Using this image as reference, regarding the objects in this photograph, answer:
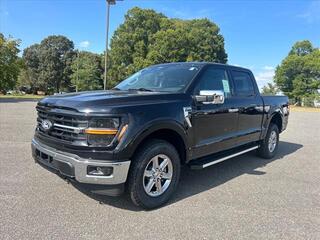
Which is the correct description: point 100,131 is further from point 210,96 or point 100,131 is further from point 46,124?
point 210,96

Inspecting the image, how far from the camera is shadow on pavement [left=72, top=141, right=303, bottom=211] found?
4.29 metres

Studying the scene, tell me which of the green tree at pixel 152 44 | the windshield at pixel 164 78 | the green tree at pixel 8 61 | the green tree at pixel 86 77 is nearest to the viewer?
the windshield at pixel 164 78

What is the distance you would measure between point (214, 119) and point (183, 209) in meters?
1.53

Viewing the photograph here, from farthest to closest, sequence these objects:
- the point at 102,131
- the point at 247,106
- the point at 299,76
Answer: the point at 299,76, the point at 247,106, the point at 102,131

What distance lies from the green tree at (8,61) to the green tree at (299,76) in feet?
140

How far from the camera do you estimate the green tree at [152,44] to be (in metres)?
43.3

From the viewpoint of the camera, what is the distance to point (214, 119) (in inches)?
191

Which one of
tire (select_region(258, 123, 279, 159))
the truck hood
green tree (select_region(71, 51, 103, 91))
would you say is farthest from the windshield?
green tree (select_region(71, 51, 103, 91))

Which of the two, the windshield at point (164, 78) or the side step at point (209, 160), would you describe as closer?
the side step at point (209, 160)

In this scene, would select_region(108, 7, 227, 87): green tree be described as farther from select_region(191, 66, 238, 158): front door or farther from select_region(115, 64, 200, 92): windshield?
select_region(191, 66, 238, 158): front door

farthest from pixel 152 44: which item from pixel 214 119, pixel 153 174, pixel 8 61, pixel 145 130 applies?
pixel 145 130

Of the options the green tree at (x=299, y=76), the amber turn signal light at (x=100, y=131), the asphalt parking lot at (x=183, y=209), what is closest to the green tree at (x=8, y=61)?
the asphalt parking lot at (x=183, y=209)

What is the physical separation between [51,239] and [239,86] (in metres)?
4.19

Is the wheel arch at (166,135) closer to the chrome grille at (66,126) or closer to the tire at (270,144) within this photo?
the chrome grille at (66,126)
